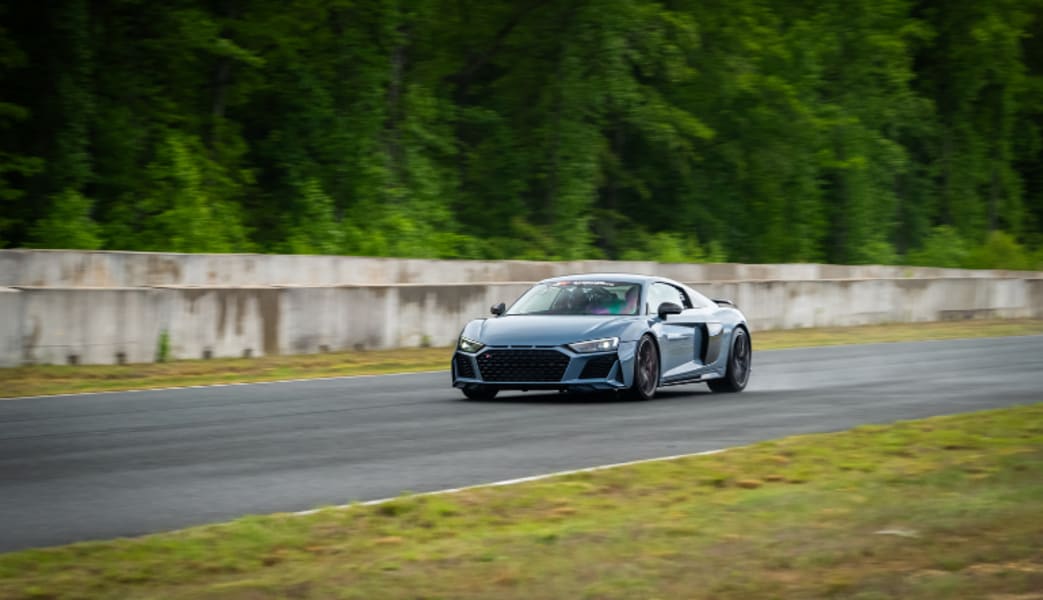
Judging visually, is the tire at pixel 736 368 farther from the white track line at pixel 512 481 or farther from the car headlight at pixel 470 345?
the white track line at pixel 512 481

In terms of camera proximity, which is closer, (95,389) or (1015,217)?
(95,389)

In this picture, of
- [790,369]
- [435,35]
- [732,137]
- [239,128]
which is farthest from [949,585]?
[732,137]

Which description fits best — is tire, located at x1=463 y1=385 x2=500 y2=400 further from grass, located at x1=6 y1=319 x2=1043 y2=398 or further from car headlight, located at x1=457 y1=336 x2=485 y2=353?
grass, located at x1=6 y1=319 x2=1043 y2=398

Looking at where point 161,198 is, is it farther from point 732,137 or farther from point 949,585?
point 949,585

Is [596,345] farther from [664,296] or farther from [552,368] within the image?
[664,296]

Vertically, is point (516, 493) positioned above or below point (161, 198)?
below

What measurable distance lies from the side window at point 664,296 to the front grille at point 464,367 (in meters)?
1.99

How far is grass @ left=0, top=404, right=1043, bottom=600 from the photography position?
22.8ft

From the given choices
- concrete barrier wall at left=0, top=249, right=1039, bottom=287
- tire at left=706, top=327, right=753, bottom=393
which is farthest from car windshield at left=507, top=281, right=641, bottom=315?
concrete barrier wall at left=0, top=249, right=1039, bottom=287

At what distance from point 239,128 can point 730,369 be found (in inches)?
1083

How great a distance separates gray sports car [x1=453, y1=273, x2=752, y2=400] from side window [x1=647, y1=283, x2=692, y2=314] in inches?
0.4

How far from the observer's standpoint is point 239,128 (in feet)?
146

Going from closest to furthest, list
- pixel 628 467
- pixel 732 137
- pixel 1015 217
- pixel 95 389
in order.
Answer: pixel 628 467
pixel 95 389
pixel 732 137
pixel 1015 217

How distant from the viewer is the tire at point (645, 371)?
1731 centimetres
